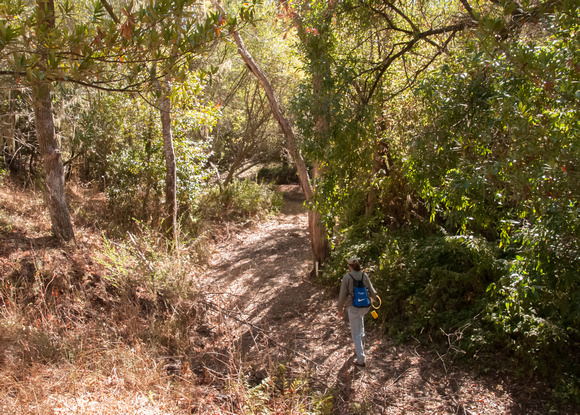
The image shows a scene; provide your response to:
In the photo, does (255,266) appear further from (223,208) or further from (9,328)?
(9,328)

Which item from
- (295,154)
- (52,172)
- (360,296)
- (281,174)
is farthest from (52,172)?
(281,174)

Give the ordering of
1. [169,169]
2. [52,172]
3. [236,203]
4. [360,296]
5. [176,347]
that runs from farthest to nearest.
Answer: [236,203]
[169,169]
[52,172]
[176,347]
[360,296]

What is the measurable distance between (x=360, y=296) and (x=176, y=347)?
2.69 metres

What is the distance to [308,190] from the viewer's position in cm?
827

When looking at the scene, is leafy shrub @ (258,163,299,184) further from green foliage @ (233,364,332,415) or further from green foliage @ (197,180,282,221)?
green foliage @ (233,364,332,415)

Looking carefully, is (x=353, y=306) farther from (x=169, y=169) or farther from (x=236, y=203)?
(x=236, y=203)

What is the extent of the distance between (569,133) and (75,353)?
5.61m

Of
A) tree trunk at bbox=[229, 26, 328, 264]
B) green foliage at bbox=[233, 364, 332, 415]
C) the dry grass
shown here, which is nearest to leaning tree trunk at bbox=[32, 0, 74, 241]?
the dry grass

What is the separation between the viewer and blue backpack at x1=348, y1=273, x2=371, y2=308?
214 inches

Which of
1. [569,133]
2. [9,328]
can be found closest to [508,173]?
[569,133]

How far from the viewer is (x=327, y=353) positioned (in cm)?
610

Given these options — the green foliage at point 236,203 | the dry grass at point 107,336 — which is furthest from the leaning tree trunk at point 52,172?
the green foliage at point 236,203

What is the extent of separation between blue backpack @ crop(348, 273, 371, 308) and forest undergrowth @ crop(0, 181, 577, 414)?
0.93 meters

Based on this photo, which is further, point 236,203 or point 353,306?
point 236,203
